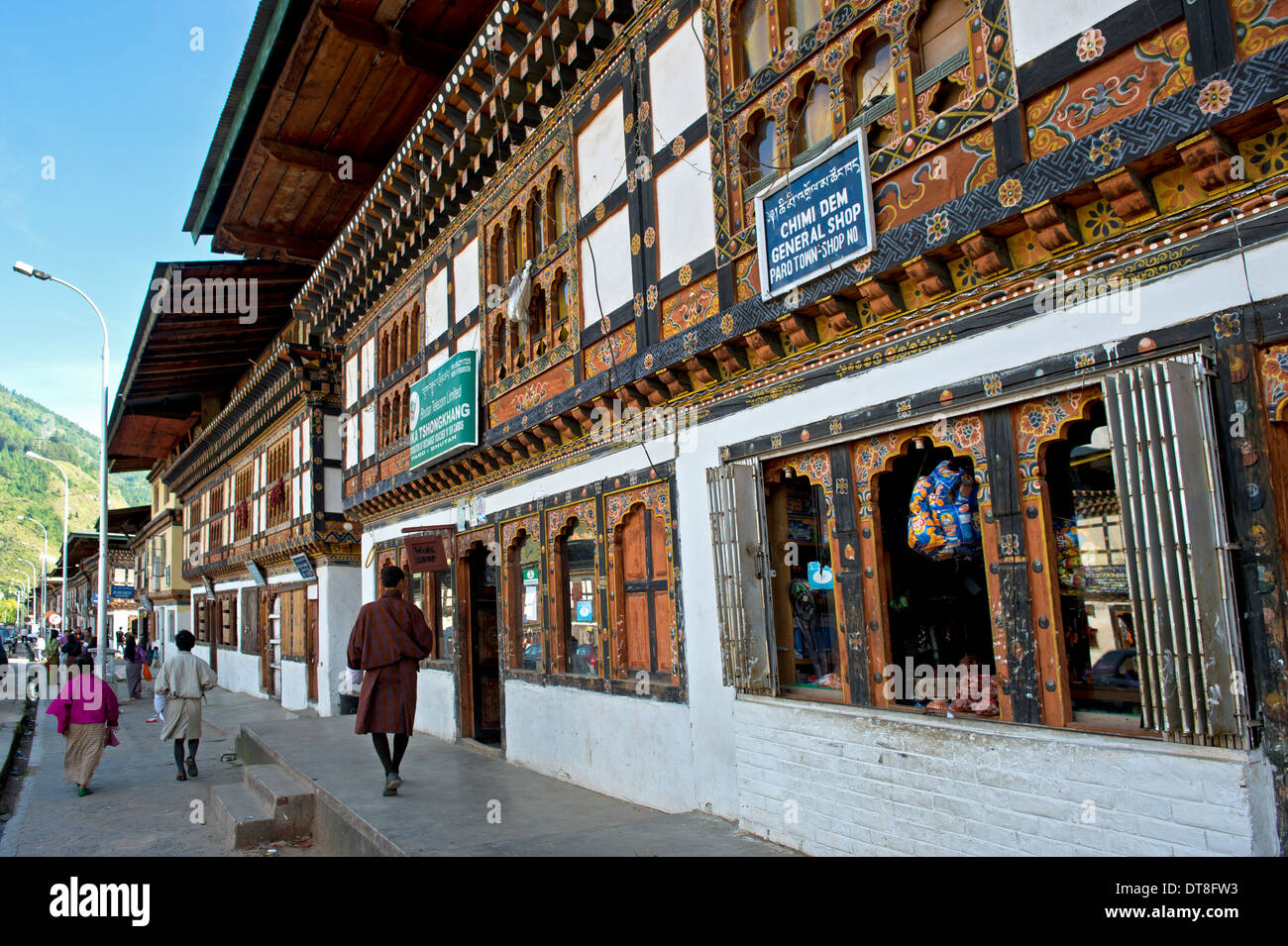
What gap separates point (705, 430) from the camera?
280 inches

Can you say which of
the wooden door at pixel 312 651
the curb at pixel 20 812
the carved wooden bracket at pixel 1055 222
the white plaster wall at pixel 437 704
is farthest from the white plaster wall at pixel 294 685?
the carved wooden bracket at pixel 1055 222

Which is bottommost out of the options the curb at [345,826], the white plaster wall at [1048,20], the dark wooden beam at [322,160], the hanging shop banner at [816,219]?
the curb at [345,826]

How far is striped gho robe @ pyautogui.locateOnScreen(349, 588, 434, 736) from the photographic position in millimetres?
7469

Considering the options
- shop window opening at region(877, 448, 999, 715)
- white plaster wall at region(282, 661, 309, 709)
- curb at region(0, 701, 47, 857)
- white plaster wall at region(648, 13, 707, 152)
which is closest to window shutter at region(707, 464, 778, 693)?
shop window opening at region(877, 448, 999, 715)

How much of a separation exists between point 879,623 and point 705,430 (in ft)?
7.56

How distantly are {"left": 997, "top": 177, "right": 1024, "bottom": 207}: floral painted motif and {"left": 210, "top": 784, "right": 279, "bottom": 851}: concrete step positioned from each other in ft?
27.2

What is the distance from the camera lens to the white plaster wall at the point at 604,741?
7309 mm

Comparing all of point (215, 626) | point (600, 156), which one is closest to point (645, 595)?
point (600, 156)

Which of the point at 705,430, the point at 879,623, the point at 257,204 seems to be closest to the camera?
the point at 879,623

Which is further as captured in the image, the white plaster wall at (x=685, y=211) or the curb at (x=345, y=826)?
the white plaster wall at (x=685, y=211)

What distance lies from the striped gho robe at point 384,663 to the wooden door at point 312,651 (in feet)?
39.7

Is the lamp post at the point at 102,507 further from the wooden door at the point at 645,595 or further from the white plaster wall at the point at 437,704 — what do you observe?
the wooden door at the point at 645,595
